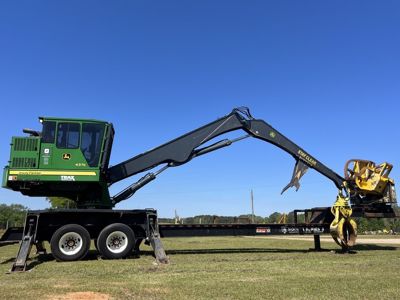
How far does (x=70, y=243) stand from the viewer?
562 inches

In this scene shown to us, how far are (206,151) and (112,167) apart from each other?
3.82m

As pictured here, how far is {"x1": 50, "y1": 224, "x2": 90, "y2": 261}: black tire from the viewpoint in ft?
45.9

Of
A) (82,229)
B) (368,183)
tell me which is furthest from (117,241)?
(368,183)

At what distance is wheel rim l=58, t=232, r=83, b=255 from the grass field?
0.55m

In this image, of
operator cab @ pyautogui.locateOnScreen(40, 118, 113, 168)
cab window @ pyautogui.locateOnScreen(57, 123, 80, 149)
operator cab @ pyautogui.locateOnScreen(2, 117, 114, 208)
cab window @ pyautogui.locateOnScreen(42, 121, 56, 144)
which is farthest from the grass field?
cab window @ pyautogui.locateOnScreen(42, 121, 56, 144)

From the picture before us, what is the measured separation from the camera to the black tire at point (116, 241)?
47.3ft

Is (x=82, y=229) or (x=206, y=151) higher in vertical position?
(x=206, y=151)

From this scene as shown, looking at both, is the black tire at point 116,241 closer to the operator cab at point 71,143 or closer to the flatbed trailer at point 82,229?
the flatbed trailer at point 82,229

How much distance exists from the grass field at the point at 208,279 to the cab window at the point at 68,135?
3796mm

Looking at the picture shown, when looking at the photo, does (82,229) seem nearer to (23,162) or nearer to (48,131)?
(23,162)

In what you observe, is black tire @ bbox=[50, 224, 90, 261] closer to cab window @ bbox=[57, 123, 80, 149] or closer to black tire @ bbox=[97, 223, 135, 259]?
black tire @ bbox=[97, 223, 135, 259]

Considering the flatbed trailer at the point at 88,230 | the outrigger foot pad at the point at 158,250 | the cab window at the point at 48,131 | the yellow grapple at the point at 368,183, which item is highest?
the cab window at the point at 48,131

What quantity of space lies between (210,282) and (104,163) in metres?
7.23

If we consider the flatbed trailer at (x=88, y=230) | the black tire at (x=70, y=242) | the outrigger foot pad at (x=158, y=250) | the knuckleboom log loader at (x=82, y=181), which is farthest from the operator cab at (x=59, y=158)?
the outrigger foot pad at (x=158, y=250)
